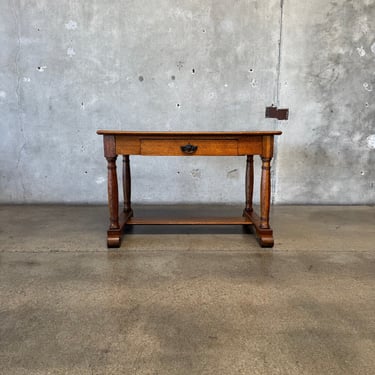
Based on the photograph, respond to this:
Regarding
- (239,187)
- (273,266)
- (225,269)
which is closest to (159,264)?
(225,269)

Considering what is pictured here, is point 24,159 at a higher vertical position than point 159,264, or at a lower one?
higher

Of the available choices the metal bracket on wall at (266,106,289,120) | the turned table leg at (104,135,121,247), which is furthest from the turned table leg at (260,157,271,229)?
the metal bracket on wall at (266,106,289,120)

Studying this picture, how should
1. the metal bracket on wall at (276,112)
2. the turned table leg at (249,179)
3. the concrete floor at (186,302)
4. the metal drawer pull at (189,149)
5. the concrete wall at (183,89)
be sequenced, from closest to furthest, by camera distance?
the concrete floor at (186,302)
the metal drawer pull at (189,149)
the turned table leg at (249,179)
the concrete wall at (183,89)
the metal bracket on wall at (276,112)

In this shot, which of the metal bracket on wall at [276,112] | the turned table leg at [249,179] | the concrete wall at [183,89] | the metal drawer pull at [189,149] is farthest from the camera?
the metal bracket on wall at [276,112]

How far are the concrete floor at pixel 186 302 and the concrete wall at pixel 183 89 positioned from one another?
0.82 meters

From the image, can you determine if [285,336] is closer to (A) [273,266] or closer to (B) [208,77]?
(A) [273,266]

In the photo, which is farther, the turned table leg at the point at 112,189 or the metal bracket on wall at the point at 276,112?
the metal bracket on wall at the point at 276,112

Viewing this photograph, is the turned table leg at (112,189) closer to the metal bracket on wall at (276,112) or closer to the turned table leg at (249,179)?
the turned table leg at (249,179)

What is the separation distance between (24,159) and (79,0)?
57.0 inches

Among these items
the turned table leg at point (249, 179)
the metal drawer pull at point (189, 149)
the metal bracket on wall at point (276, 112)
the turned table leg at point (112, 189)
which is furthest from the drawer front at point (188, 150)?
the metal bracket on wall at point (276, 112)

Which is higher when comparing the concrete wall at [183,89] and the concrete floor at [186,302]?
the concrete wall at [183,89]

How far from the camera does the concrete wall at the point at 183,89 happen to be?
9.48 feet

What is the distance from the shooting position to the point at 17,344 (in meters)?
1.13

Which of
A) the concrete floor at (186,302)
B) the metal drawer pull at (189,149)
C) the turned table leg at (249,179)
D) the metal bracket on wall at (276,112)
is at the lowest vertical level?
the concrete floor at (186,302)
